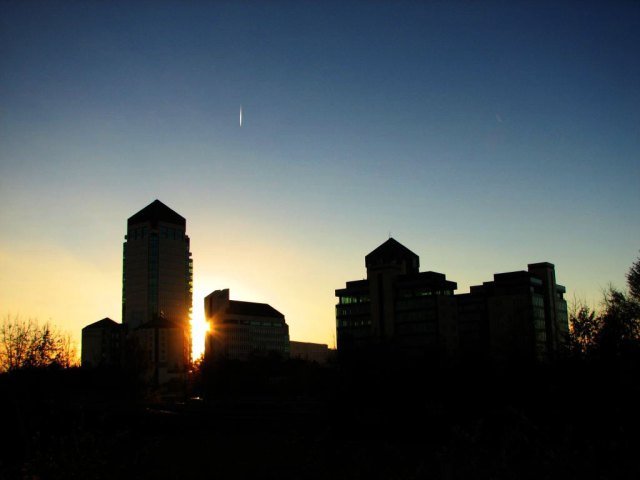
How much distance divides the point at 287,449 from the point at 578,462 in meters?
7.63

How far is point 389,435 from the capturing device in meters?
19.4

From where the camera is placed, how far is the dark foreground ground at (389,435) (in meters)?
13.1

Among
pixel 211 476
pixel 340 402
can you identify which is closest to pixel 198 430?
pixel 340 402

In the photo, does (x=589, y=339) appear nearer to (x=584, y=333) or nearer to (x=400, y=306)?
(x=584, y=333)

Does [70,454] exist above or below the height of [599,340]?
below

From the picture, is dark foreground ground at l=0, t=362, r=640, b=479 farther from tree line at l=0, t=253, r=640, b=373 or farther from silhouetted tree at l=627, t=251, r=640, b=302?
silhouetted tree at l=627, t=251, r=640, b=302

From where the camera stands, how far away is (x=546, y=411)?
18188 millimetres

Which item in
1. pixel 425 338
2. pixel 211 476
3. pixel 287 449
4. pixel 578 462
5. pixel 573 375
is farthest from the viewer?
pixel 425 338

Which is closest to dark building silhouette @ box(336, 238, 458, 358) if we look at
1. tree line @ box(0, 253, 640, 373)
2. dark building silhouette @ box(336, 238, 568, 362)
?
dark building silhouette @ box(336, 238, 568, 362)

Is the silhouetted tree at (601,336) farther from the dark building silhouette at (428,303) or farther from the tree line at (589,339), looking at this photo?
the dark building silhouette at (428,303)

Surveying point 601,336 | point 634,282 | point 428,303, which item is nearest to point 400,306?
point 428,303

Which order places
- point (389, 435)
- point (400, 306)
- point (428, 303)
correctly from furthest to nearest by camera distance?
point (400, 306) < point (428, 303) < point (389, 435)

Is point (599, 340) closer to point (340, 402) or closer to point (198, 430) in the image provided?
point (340, 402)

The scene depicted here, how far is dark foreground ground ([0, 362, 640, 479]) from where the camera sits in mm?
13086
